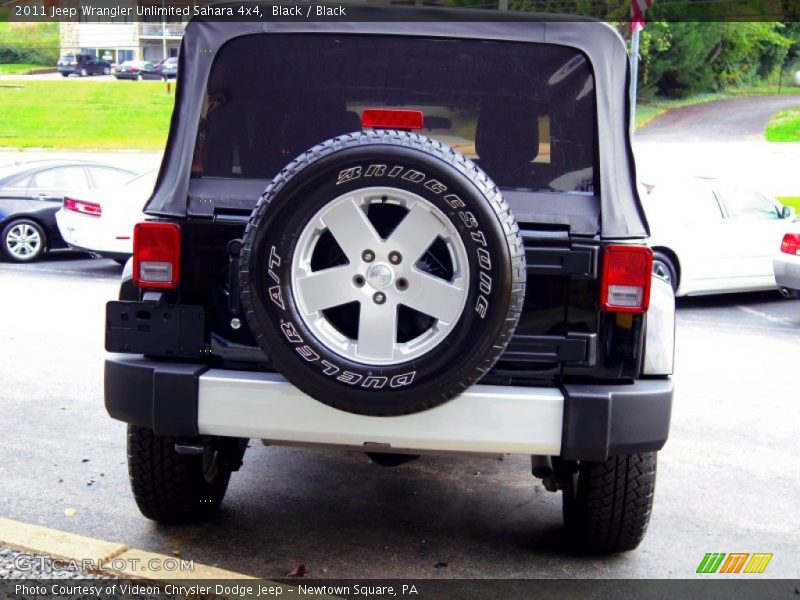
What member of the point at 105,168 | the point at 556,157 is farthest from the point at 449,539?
the point at 105,168

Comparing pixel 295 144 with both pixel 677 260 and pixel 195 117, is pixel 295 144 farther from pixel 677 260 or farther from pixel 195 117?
pixel 677 260

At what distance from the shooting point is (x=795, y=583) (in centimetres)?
423

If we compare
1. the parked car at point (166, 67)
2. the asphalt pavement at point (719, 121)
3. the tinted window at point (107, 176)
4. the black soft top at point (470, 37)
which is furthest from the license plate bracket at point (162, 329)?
the parked car at point (166, 67)

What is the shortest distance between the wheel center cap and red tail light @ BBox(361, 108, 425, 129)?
0.54m

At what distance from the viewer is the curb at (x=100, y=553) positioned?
145 inches

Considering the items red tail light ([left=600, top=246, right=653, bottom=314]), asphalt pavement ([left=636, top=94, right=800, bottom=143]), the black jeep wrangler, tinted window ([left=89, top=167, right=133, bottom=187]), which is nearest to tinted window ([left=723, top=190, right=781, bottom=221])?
tinted window ([left=89, top=167, right=133, bottom=187])

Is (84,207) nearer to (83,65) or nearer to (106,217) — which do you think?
(106,217)

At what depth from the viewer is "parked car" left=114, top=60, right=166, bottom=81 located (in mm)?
47381

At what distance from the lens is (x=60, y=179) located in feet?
47.6

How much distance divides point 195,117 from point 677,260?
839cm

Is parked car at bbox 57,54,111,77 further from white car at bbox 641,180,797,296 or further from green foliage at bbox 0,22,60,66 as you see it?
white car at bbox 641,180,797,296

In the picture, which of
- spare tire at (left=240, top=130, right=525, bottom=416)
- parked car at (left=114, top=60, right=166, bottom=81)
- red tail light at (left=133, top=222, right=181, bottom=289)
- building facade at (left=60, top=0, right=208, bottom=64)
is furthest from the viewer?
parked car at (left=114, top=60, right=166, bottom=81)

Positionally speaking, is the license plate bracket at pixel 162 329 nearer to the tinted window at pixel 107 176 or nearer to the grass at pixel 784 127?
the tinted window at pixel 107 176

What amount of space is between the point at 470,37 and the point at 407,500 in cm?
229
